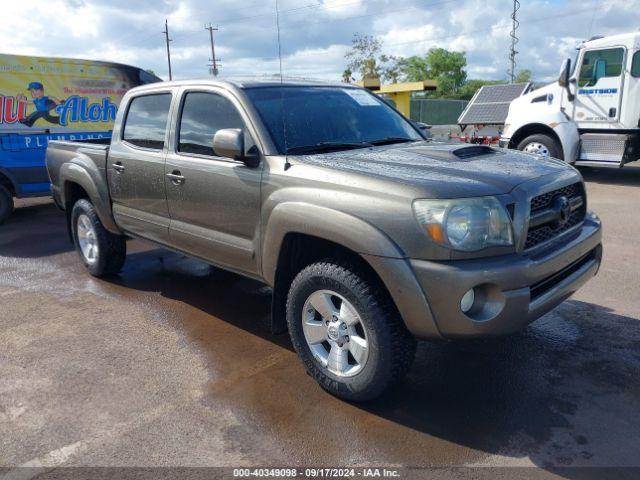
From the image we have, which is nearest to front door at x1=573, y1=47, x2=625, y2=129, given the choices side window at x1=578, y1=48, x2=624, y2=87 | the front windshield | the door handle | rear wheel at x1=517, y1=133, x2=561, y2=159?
side window at x1=578, y1=48, x2=624, y2=87

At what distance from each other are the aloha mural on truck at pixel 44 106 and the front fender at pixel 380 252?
731 centimetres

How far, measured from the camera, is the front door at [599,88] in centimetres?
1054

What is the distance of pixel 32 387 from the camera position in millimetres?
3523

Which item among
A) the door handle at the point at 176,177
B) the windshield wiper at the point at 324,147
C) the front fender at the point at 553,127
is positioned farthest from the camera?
Result: the front fender at the point at 553,127

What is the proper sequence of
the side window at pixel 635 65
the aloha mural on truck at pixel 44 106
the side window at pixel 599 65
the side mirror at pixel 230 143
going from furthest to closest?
the side window at pixel 599 65 → the side window at pixel 635 65 → the aloha mural on truck at pixel 44 106 → the side mirror at pixel 230 143

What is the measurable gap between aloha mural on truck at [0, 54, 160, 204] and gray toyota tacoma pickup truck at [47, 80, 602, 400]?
16.5 feet

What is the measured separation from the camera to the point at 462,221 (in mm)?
2705

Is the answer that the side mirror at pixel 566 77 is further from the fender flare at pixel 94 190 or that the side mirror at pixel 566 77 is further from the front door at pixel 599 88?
the fender flare at pixel 94 190

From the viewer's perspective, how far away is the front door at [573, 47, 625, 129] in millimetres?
10539

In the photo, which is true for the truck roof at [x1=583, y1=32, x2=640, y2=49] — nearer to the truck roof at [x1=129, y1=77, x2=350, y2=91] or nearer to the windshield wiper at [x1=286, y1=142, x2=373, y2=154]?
the truck roof at [x1=129, y1=77, x2=350, y2=91]

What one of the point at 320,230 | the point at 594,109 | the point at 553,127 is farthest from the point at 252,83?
the point at 594,109

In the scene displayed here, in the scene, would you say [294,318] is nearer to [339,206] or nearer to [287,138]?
[339,206]

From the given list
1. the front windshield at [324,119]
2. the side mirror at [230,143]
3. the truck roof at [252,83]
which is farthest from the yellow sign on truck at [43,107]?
the side mirror at [230,143]

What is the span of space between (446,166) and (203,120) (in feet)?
6.26
